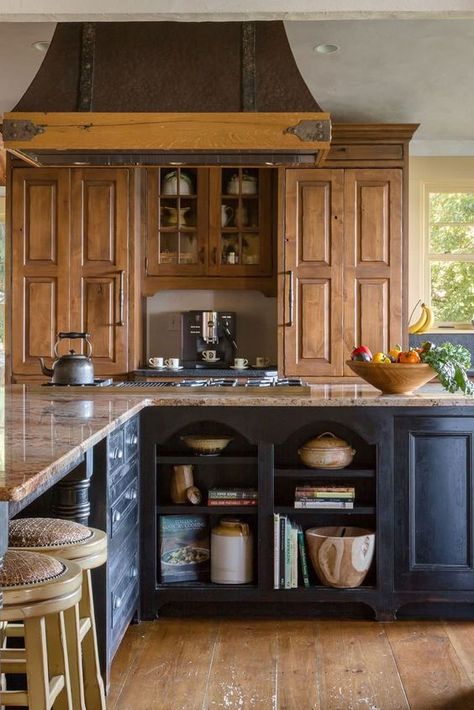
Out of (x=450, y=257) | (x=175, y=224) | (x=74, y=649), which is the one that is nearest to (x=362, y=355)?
(x=74, y=649)

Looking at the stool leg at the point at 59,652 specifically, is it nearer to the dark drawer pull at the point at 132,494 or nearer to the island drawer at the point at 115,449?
the island drawer at the point at 115,449

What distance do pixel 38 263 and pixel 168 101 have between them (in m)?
2.33

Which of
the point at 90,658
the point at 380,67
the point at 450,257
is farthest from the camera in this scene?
the point at 450,257

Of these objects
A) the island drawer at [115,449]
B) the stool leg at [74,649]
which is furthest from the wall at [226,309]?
the stool leg at [74,649]

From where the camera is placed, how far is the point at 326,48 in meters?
4.18

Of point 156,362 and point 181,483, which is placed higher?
point 156,362

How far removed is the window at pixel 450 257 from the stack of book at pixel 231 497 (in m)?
3.35

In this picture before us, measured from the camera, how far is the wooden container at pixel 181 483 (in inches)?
129

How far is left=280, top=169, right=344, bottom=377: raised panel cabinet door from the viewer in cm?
528

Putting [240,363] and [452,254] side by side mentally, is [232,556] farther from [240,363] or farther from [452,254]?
[452,254]

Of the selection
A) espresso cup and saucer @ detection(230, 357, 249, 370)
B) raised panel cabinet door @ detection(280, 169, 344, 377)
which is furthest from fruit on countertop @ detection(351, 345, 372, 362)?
espresso cup and saucer @ detection(230, 357, 249, 370)

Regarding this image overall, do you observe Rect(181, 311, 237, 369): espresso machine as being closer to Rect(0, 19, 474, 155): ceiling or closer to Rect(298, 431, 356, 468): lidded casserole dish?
Rect(0, 19, 474, 155): ceiling

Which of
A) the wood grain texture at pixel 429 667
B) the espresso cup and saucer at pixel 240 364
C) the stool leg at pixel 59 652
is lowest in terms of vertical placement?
the wood grain texture at pixel 429 667

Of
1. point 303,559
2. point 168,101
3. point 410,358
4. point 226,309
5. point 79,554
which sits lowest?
point 303,559
